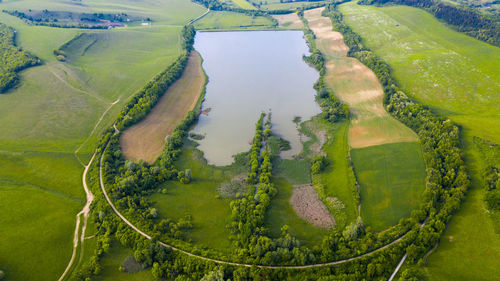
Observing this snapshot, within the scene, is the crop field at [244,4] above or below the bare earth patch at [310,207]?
above

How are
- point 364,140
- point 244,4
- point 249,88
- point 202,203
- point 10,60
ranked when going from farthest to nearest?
point 244,4 < point 249,88 < point 10,60 < point 364,140 < point 202,203

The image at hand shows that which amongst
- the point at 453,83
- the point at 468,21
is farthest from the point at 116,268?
the point at 468,21

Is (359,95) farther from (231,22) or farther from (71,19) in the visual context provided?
(71,19)

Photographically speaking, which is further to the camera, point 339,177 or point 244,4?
point 244,4

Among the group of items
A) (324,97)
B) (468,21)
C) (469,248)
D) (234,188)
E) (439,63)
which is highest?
(468,21)

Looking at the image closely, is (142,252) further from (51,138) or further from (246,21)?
(246,21)

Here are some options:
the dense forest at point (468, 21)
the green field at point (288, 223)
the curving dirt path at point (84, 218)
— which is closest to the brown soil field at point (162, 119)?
the curving dirt path at point (84, 218)

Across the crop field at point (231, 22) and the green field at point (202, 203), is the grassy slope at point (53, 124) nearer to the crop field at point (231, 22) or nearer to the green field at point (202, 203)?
the green field at point (202, 203)

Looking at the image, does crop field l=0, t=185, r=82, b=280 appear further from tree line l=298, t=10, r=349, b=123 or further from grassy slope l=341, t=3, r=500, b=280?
tree line l=298, t=10, r=349, b=123
